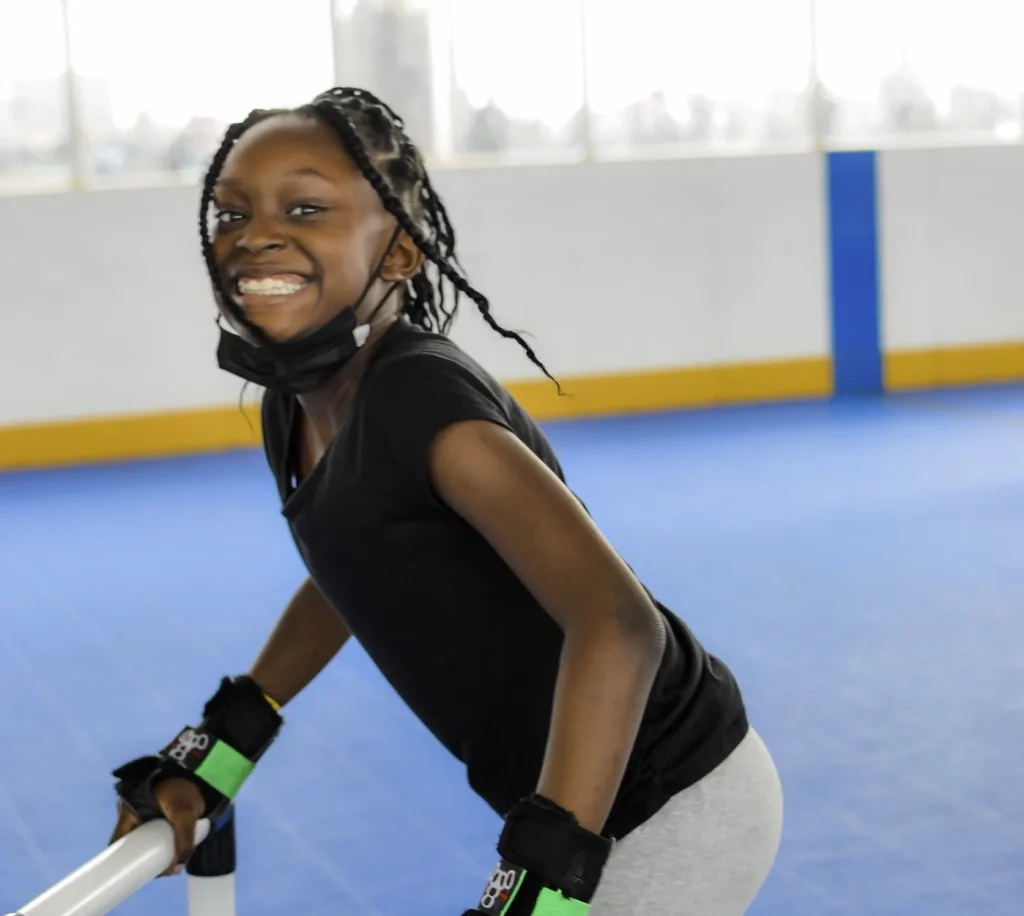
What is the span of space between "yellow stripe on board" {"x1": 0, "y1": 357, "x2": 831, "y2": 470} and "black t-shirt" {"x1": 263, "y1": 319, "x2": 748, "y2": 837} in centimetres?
613

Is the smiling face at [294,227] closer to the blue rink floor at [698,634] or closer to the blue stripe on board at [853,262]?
the blue rink floor at [698,634]

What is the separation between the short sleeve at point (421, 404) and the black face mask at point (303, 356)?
0.29 feet

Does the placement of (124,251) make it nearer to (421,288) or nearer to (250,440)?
(250,440)

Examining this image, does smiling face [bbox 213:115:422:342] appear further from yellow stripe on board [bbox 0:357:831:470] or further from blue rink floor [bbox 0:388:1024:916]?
yellow stripe on board [bbox 0:357:831:470]

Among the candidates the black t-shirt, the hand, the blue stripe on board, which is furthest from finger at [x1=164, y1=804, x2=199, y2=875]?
the blue stripe on board

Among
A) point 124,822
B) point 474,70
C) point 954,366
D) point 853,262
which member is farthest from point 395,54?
point 124,822

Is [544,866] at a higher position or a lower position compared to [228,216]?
lower

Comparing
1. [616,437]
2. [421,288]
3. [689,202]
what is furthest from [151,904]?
[689,202]

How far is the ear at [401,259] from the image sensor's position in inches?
58.1

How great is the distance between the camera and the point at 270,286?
1.42 m

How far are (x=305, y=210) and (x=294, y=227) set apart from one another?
2 centimetres

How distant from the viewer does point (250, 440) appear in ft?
27.6

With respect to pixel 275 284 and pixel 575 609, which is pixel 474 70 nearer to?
pixel 275 284

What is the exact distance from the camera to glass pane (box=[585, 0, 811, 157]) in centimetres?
895
